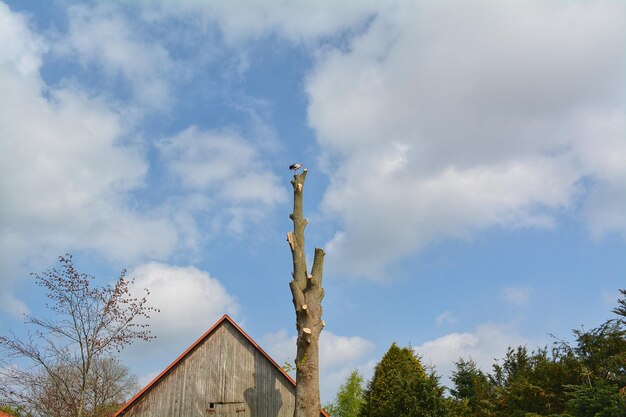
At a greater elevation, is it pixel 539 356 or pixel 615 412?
pixel 539 356

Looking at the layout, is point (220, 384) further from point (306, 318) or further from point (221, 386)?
point (306, 318)

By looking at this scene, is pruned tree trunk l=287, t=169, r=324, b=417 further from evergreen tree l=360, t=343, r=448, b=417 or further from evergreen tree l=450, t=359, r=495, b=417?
evergreen tree l=450, t=359, r=495, b=417

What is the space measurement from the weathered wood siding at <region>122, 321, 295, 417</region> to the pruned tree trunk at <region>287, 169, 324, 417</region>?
294 cm

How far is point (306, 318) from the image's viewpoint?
51.3 ft

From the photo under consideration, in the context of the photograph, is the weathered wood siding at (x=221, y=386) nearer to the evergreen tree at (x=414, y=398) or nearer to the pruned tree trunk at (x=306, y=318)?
the pruned tree trunk at (x=306, y=318)

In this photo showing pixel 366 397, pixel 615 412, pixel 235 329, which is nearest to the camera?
pixel 615 412

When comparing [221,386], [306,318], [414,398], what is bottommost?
[414,398]

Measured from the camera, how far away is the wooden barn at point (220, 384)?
1722 centimetres

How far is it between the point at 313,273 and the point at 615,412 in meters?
11.0

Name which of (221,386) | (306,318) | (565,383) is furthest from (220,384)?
(565,383)

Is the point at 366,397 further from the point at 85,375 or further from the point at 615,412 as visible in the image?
the point at 85,375

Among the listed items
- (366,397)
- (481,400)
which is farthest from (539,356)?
(366,397)

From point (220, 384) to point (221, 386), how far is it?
74 millimetres

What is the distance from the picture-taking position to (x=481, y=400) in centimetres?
2642
